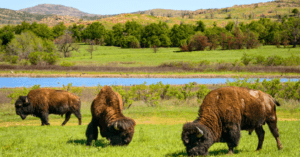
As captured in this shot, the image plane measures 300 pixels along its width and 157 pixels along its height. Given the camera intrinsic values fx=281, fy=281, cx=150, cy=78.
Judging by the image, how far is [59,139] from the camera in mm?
11445

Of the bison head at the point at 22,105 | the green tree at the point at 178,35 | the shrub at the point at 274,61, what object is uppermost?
the green tree at the point at 178,35

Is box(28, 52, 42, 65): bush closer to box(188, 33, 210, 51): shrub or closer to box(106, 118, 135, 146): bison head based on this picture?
box(188, 33, 210, 51): shrub

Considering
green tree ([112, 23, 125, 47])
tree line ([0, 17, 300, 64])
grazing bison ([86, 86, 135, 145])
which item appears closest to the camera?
grazing bison ([86, 86, 135, 145])

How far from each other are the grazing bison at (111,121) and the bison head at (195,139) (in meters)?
2.13

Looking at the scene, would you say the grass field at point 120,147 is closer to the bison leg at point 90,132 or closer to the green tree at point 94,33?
the bison leg at point 90,132

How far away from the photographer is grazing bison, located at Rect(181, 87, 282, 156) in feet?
26.3

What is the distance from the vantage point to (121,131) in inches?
365

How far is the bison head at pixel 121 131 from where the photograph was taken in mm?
9121

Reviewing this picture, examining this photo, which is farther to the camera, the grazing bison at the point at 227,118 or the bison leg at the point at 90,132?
the bison leg at the point at 90,132

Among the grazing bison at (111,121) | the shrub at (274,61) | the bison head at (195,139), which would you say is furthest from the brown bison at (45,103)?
the shrub at (274,61)

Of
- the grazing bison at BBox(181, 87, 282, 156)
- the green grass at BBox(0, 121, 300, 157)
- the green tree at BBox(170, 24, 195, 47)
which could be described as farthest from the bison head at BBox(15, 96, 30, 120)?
the green tree at BBox(170, 24, 195, 47)

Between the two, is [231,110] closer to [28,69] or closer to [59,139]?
[59,139]

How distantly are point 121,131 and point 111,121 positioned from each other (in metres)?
0.57

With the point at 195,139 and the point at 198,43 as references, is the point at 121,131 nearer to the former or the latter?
the point at 195,139
